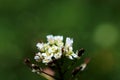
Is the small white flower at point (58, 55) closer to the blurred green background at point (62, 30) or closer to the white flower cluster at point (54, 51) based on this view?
the white flower cluster at point (54, 51)

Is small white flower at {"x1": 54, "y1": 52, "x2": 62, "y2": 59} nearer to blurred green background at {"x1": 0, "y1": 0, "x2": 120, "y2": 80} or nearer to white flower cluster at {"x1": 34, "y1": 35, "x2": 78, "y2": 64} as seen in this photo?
white flower cluster at {"x1": 34, "y1": 35, "x2": 78, "y2": 64}

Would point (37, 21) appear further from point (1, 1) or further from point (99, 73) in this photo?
point (99, 73)

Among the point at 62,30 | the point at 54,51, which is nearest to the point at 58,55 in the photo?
the point at 54,51

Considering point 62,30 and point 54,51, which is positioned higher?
point 62,30

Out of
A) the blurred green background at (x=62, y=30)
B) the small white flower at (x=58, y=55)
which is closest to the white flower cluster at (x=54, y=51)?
the small white flower at (x=58, y=55)

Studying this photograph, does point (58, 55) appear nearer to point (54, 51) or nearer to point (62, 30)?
point (54, 51)
